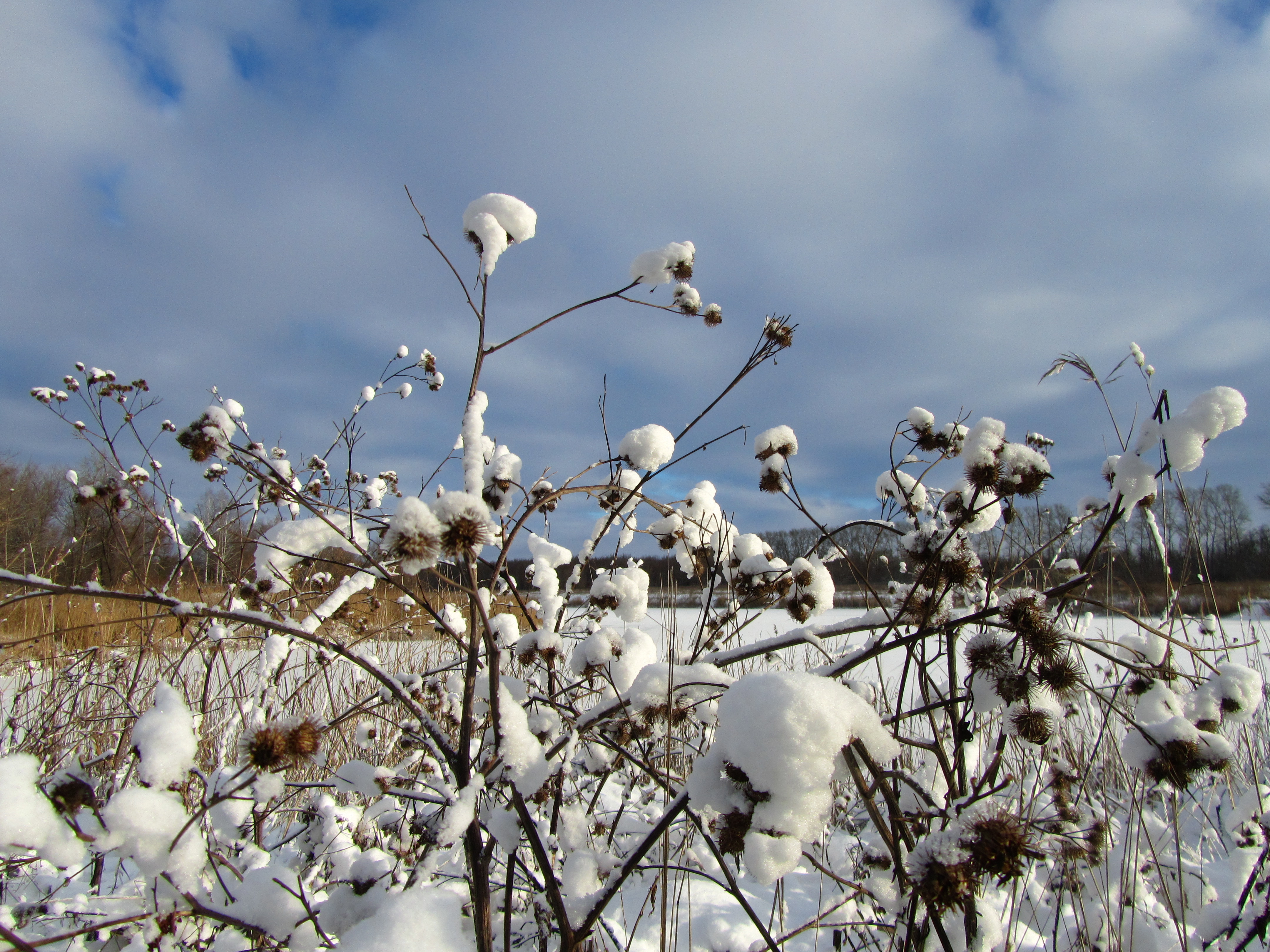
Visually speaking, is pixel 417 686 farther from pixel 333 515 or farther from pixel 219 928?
pixel 333 515

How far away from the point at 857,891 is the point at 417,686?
131cm

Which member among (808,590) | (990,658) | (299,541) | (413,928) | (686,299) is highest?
(686,299)

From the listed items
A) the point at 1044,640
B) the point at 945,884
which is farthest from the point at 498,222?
the point at 945,884

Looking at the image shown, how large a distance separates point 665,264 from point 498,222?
46 centimetres

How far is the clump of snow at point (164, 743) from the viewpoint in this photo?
869 millimetres

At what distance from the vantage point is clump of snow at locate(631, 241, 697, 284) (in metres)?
1.68

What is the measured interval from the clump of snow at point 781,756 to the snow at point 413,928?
1.45 feet

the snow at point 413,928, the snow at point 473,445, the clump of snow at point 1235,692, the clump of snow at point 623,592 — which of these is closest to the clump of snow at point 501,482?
the snow at point 473,445

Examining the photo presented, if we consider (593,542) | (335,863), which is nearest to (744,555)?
(593,542)

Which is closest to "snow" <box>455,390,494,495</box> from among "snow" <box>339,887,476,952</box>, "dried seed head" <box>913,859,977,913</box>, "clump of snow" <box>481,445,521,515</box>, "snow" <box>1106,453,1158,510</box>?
"clump of snow" <box>481,445,521,515</box>

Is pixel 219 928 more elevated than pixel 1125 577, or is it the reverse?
pixel 1125 577

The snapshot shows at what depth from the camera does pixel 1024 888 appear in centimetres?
182

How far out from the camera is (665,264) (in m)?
1.69

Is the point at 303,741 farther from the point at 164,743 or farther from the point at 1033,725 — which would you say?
the point at 1033,725
